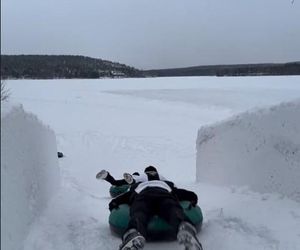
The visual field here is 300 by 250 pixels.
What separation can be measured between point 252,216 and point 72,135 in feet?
34.5

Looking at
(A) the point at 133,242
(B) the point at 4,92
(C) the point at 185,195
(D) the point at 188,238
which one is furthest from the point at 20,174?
(C) the point at 185,195

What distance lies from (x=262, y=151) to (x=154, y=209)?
1.83 metres

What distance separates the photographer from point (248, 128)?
5.39 metres

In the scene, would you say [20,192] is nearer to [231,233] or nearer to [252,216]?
[231,233]

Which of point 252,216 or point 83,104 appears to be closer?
point 252,216

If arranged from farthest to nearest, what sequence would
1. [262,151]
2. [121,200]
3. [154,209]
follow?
[262,151] → [121,200] → [154,209]

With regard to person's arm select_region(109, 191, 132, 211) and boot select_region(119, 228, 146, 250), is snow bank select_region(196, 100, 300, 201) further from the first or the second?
boot select_region(119, 228, 146, 250)

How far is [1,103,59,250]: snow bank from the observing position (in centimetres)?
282

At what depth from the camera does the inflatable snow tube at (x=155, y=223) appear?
153 inches

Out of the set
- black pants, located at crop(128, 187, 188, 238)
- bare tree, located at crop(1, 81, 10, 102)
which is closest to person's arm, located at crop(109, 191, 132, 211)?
black pants, located at crop(128, 187, 188, 238)

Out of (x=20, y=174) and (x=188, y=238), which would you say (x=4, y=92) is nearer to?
(x=20, y=174)

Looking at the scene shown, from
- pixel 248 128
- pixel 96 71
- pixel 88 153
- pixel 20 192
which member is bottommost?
pixel 88 153

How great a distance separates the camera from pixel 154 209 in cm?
386

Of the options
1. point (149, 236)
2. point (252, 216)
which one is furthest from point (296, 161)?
point (149, 236)
